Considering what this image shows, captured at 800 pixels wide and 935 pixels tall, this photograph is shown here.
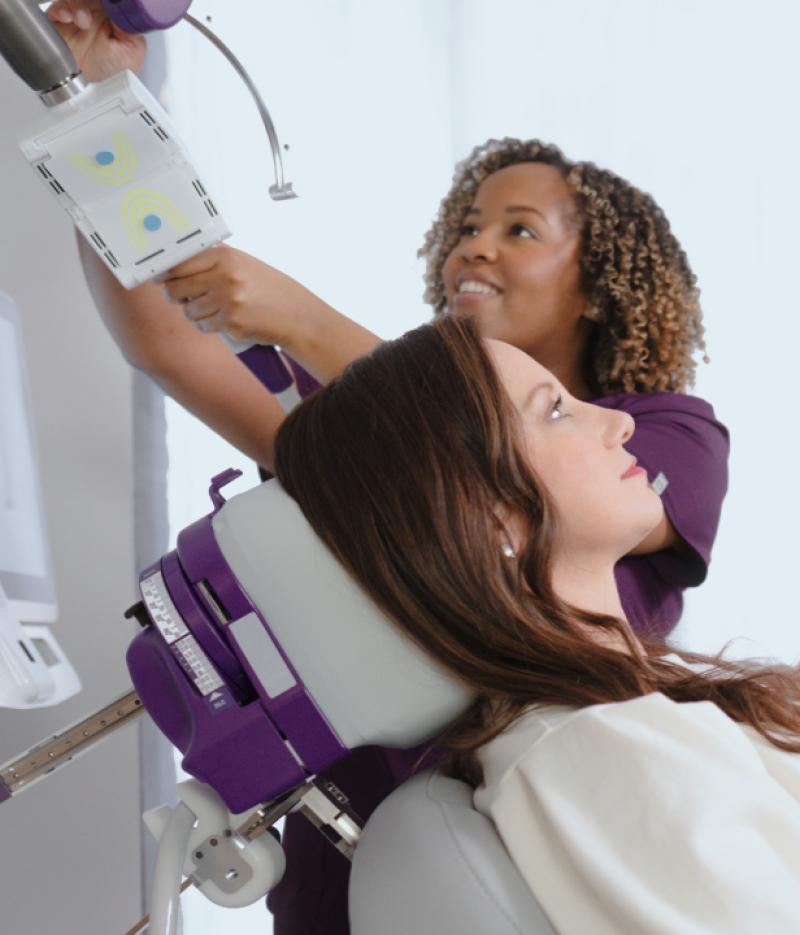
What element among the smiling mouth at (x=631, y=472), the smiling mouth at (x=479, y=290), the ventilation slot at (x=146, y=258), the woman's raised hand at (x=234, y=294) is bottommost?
the smiling mouth at (x=631, y=472)

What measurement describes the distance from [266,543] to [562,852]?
0.33 m

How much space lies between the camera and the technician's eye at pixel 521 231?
5.73ft

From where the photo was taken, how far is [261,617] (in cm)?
89

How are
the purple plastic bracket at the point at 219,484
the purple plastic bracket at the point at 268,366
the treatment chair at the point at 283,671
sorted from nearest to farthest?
the treatment chair at the point at 283,671 < the purple plastic bracket at the point at 219,484 < the purple plastic bracket at the point at 268,366

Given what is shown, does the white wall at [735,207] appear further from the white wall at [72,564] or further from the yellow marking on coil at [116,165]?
the yellow marking on coil at [116,165]

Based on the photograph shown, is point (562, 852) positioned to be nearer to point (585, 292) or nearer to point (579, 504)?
point (579, 504)

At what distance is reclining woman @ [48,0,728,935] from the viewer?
1181 mm

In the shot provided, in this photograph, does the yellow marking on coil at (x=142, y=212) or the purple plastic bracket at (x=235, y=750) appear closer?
the purple plastic bracket at (x=235, y=750)

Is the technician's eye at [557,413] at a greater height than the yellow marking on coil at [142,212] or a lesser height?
lesser

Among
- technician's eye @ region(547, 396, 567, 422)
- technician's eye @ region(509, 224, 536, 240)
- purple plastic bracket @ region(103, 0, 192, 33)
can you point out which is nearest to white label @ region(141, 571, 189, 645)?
technician's eye @ region(547, 396, 567, 422)

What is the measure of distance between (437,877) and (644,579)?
2.55 ft

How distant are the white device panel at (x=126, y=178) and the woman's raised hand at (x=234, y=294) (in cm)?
5

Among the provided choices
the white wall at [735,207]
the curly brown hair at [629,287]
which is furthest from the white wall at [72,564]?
the white wall at [735,207]

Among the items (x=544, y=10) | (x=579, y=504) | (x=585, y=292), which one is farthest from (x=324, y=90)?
(x=579, y=504)
